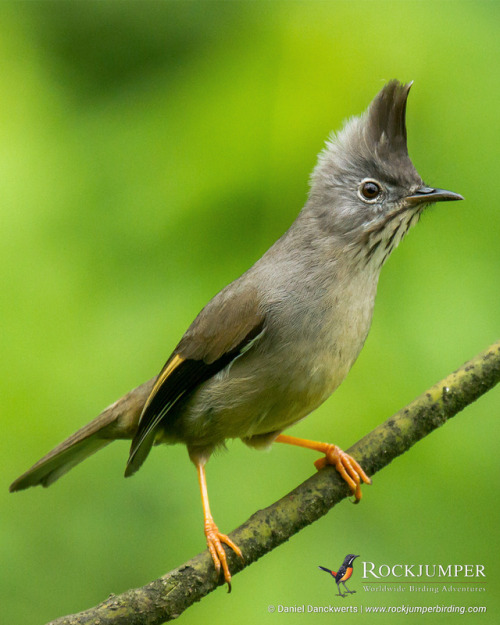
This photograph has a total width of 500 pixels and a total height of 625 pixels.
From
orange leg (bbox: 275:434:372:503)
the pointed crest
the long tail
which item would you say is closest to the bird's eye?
the pointed crest

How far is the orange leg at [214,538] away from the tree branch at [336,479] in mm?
22

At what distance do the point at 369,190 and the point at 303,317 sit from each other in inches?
23.7

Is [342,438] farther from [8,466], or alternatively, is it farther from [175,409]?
[8,466]

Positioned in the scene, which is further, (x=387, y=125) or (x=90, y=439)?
(x=90, y=439)

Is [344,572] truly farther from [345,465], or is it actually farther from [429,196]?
[429,196]

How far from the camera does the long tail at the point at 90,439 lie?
346 cm

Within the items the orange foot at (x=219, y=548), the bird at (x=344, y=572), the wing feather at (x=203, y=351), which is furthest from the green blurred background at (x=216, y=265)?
the orange foot at (x=219, y=548)

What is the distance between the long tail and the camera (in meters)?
3.46

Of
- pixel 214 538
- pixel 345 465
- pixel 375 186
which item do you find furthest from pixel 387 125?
pixel 214 538

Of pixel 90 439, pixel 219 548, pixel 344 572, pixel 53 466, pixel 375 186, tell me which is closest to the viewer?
pixel 219 548

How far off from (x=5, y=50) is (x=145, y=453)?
6.90 feet

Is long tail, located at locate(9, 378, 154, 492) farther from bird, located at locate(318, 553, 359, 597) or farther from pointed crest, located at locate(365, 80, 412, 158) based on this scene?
pointed crest, located at locate(365, 80, 412, 158)

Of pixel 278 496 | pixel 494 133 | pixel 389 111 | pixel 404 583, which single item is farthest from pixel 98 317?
pixel 494 133

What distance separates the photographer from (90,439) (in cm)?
368
